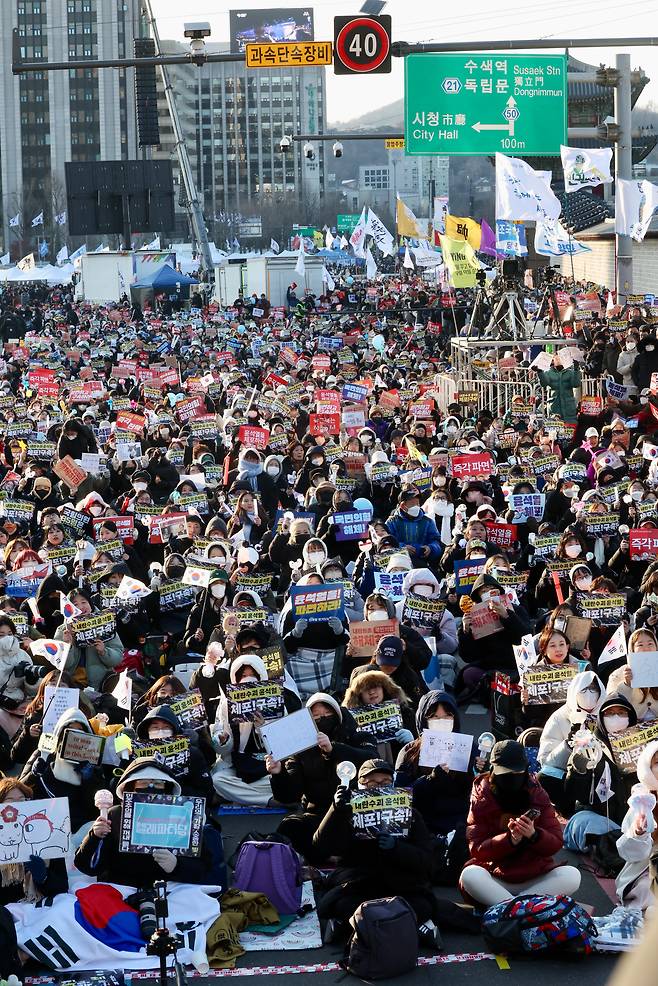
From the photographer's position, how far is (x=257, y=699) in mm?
9367

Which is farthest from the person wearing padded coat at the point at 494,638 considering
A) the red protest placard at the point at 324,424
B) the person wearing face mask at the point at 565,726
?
the red protest placard at the point at 324,424

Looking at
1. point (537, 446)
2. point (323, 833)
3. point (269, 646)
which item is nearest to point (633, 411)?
point (537, 446)

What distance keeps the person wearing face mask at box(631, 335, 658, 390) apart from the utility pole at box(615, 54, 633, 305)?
2619 mm

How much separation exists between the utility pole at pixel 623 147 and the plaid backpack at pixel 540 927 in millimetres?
15586

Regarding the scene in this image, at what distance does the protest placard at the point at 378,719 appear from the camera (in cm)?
916

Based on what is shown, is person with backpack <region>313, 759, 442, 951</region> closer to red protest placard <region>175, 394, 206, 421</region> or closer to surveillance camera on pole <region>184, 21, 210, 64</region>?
surveillance camera on pole <region>184, 21, 210, 64</region>

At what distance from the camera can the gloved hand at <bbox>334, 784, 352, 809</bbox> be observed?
311 inches

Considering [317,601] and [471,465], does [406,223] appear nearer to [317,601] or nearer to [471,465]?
[471,465]

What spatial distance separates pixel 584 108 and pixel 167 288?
15.5m

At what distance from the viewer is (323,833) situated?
8.03 meters

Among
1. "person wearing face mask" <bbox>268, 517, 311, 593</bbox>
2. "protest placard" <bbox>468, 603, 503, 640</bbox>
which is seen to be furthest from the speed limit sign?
"protest placard" <bbox>468, 603, 503, 640</bbox>

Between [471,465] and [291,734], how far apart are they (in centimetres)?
827

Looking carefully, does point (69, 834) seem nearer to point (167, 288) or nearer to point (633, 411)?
point (633, 411)

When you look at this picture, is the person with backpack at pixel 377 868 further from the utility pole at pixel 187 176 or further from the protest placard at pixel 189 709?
the utility pole at pixel 187 176
